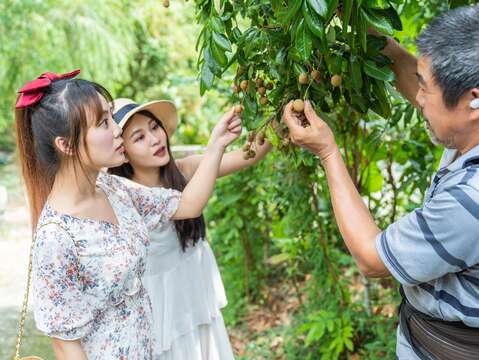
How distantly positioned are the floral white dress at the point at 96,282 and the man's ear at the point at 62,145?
0.16 metres

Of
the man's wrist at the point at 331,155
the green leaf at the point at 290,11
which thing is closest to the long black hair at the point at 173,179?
the man's wrist at the point at 331,155

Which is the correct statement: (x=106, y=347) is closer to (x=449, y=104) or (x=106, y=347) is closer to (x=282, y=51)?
(x=282, y=51)

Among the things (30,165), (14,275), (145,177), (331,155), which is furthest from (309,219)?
(14,275)

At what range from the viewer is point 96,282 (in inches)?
61.6

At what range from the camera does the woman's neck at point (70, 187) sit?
1.61 metres

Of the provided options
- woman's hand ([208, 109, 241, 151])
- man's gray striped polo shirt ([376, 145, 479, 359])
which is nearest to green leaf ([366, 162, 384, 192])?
woman's hand ([208, 109, 241, 151])

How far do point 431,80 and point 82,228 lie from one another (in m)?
0.94

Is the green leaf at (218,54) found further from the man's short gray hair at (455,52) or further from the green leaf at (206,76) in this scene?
the man's short gray hair at (455,52)

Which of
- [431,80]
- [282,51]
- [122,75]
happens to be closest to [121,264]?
[282,51]

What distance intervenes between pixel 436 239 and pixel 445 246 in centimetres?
2

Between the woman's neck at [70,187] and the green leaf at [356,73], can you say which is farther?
the woman's neck at [70,187]

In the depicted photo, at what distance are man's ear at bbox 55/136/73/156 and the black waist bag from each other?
966 millimetres

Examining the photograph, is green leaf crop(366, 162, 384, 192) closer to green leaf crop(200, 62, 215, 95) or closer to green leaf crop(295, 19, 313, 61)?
green leaf crop(200, 62, 215, 95)

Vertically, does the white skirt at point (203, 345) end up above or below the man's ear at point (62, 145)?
below
